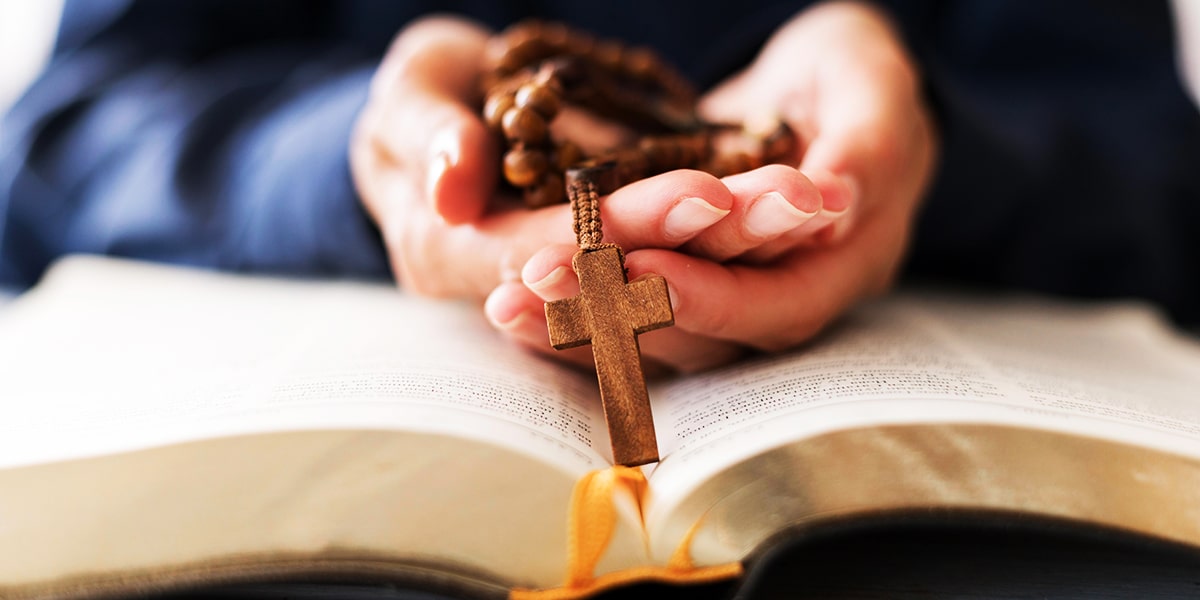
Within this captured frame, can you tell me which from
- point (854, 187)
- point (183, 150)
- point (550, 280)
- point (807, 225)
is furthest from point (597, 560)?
point (183, 150)

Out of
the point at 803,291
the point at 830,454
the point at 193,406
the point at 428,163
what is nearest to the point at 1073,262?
the point at 803,291

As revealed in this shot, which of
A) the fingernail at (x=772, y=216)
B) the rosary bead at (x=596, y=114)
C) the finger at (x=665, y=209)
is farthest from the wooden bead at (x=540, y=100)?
the fingernail at (x=772, y=216)

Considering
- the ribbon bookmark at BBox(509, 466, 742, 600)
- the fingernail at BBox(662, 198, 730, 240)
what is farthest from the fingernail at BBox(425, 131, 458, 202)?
the ribbon bookmark at BBox(509, 466, 742, 600)

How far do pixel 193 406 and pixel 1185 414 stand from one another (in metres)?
0.86

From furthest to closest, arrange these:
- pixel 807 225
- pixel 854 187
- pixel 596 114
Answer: pixel 596 114, pixel 854 187, pixel 807 225

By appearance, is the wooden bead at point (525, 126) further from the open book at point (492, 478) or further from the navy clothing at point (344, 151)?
the navy clothing at point (344, 151)

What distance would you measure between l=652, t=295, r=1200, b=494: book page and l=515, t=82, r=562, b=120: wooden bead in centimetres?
30

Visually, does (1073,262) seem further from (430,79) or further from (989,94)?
(430,79)

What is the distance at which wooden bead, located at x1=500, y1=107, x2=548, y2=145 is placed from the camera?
2.45 ft

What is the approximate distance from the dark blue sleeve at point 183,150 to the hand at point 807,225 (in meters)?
0.48

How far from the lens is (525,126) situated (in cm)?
75

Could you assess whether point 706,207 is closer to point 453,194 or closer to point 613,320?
point 613,320

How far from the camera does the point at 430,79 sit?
1.00 metres

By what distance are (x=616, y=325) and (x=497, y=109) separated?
269 mm
